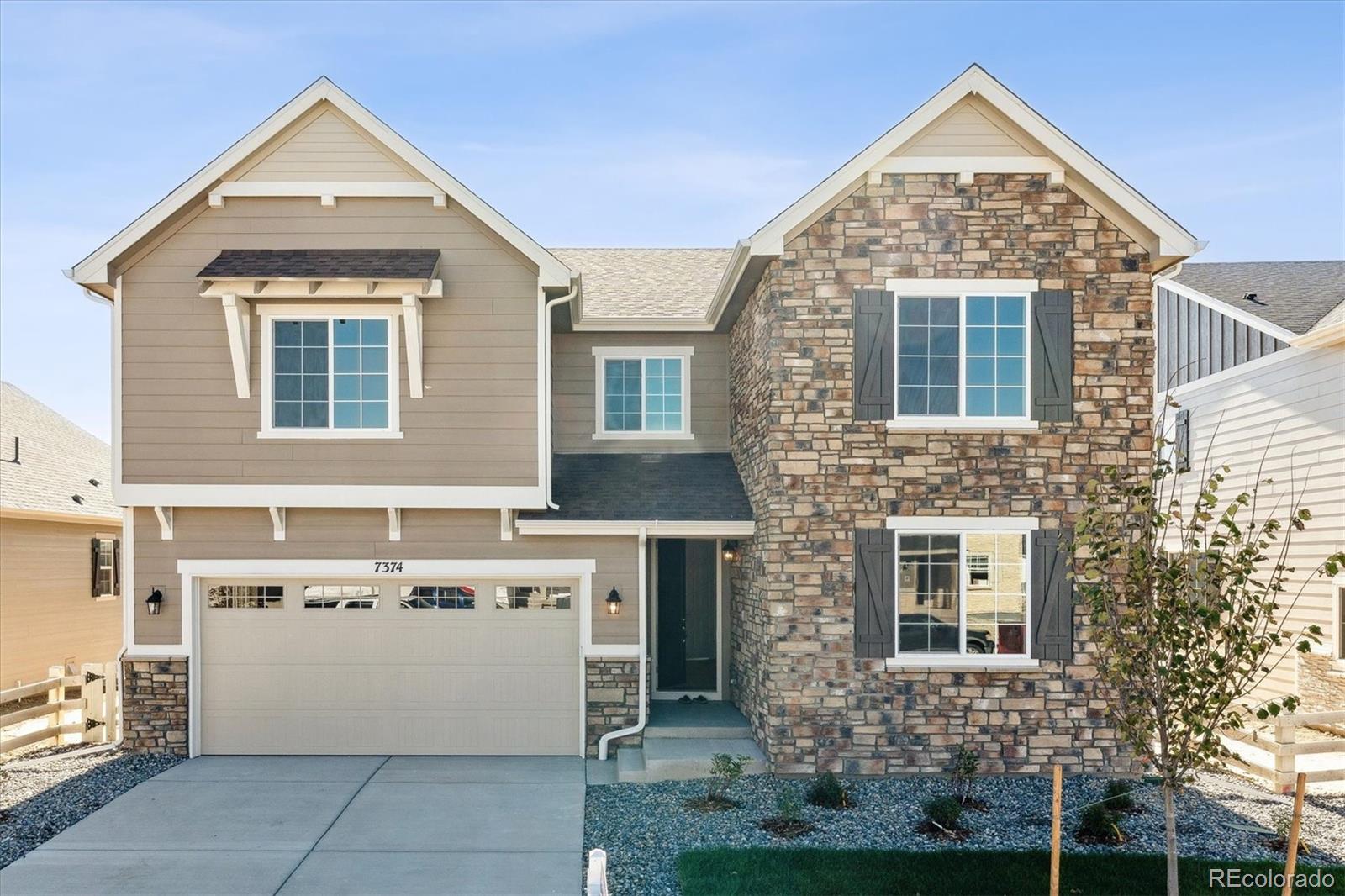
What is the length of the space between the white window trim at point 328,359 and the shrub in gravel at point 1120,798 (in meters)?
8.20

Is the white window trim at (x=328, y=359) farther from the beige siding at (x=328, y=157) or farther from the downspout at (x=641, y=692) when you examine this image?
the downspout at (x=641, y=692)

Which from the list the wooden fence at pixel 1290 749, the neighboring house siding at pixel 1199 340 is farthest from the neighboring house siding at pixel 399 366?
the neighboring house siding at pixel 1199 340

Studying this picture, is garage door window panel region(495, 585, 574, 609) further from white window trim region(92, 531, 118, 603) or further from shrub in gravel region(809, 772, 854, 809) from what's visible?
white window trim region(92, 531, 118, 603)

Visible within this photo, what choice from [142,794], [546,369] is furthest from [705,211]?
[142,794]

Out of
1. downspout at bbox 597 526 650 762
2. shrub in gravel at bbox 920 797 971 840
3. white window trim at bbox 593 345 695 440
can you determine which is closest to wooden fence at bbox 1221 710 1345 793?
shrub in gravel at bbox 920 797 971 840

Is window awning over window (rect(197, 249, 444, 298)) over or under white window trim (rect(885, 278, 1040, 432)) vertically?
over

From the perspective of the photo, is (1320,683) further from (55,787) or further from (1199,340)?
(55,787)

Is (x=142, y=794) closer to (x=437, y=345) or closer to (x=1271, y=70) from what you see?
(x=437, y=345)

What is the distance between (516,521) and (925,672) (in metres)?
4.80

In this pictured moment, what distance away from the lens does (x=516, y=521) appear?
10.5 m

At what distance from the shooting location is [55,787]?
9445mm

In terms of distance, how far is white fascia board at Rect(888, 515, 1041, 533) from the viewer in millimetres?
9562

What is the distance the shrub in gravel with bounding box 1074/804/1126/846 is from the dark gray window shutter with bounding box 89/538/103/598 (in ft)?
54.4

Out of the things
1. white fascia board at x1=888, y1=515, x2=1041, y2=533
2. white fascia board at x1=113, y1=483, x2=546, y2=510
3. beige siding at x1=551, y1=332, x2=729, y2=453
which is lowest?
white fascia board at x1=888, y1=515, x2=1041, y2=533
